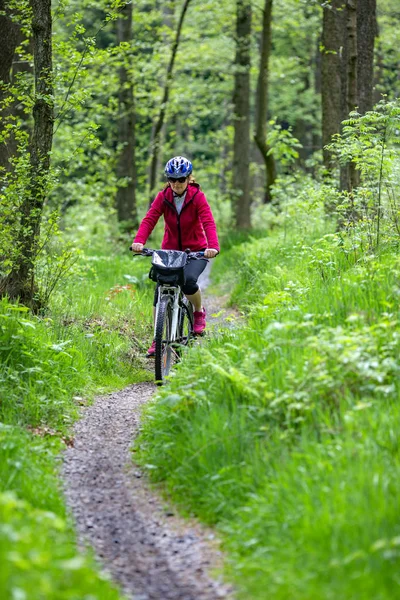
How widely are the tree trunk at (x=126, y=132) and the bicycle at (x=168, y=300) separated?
11.2m

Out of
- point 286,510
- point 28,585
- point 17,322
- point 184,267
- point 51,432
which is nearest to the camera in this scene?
point 28,585

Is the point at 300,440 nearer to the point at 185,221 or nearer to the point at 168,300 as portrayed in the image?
the point at 168,300

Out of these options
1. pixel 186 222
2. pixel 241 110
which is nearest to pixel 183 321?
pixel 186 222

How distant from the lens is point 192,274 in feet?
28.3

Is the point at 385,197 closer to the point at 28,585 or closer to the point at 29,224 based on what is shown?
the point at 29,224

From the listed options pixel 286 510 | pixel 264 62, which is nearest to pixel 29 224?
pixel 286 510

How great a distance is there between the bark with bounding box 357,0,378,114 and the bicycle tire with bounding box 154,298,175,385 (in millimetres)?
8155

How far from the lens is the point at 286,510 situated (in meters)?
4.36

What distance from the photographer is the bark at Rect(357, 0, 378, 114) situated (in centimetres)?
1466

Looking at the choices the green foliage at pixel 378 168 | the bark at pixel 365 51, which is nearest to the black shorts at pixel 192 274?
the green foliage at pixel 378 168

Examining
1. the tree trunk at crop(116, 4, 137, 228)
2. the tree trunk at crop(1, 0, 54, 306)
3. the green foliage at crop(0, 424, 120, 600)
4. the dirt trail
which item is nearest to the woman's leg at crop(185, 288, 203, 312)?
the tree trunk at crop(1, 0, 54, 306)

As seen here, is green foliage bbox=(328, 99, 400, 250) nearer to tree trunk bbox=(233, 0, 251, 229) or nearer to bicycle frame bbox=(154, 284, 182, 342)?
bicycle frame bbox=(154, 284, 182, 342)

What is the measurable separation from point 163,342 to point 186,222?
160 cm

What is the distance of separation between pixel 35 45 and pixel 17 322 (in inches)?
142
